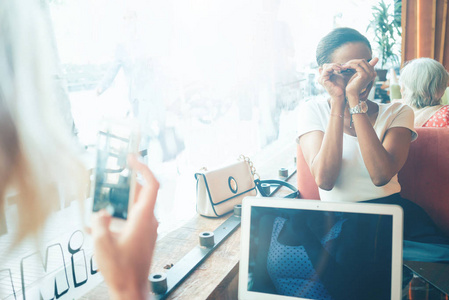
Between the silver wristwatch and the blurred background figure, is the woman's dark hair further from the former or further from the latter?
the blurred background figure

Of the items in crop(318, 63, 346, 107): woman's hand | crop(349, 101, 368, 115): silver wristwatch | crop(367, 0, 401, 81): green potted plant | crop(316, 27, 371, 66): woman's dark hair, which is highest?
crop(367, 0, 401, 81): green potted plant

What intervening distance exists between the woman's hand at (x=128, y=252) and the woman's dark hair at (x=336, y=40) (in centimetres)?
121

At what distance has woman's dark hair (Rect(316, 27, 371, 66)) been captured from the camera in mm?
1326

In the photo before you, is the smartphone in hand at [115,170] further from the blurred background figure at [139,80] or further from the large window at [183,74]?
the blurred background figure at [139,80]

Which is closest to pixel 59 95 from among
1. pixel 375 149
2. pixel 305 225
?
pixel 305 225

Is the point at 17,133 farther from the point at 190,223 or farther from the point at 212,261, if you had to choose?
the point at 190,223

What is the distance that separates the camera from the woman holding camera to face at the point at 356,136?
124 centimetres

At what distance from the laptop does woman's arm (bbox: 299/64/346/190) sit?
44 centimetres

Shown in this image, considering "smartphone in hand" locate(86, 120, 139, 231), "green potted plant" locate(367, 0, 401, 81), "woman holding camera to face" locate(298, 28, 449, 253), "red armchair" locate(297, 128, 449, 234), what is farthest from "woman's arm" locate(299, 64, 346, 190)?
"green potted plant" locate(367, 0, 401, 81)

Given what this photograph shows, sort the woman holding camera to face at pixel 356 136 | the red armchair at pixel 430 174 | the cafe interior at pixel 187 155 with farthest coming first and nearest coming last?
the red armchair at pixel 430 174 < the woman holding camera to face at pixel 356 136 < the cafe interior at pixel 187 155

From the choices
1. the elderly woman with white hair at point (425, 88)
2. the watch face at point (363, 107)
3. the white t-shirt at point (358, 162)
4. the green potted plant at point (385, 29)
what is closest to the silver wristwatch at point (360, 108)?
the watch face at point (363, 107)

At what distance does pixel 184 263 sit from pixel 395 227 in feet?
2.58

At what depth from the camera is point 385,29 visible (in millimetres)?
4672

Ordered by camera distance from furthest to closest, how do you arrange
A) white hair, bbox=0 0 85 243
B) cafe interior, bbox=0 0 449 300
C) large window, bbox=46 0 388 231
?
large window, bbox=46 0 388 231, cafe interior, bbox=0 0 449 300, white hair, bbox=0 0 85 243
